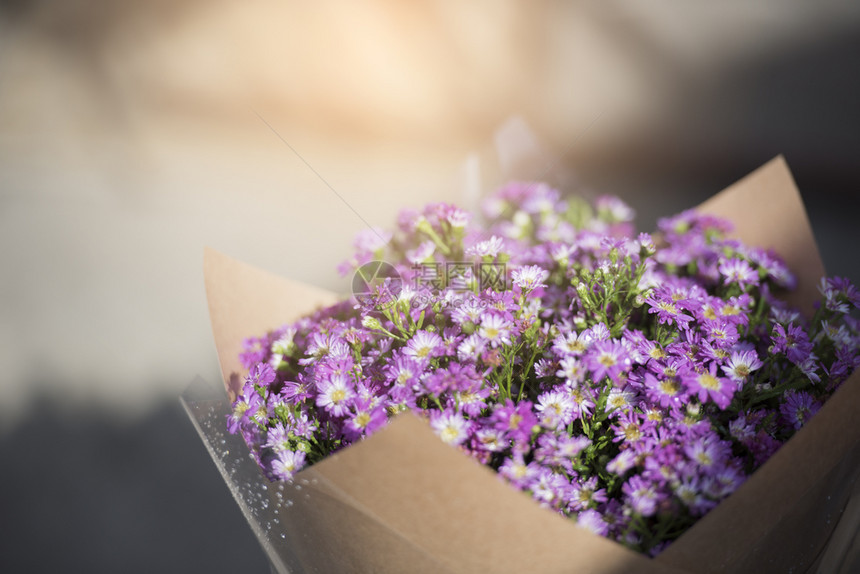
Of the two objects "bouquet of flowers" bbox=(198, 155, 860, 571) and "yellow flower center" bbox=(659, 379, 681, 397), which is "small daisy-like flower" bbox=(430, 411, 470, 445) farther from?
"yellow flower center" bbox=(659, 379, 681, 397)

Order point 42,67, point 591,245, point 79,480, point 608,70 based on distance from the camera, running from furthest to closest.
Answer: point 608,70 → point 42,67 → point 79,480 → point 591,245

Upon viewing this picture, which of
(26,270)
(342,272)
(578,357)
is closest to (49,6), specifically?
(26,270)

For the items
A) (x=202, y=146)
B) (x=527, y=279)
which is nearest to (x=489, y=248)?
(x=527, y=279)

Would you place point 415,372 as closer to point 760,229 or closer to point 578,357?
point 578,357

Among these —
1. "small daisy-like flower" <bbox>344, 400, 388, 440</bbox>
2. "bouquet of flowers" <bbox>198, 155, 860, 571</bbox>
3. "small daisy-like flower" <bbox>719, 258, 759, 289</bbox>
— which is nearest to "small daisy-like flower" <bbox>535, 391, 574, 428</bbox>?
"bouquet of flowers" <bbox>198, 155, 860, 571</bbox>

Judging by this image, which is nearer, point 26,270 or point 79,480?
point 79,480

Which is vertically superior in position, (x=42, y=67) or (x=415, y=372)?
(x=42, y=67)
